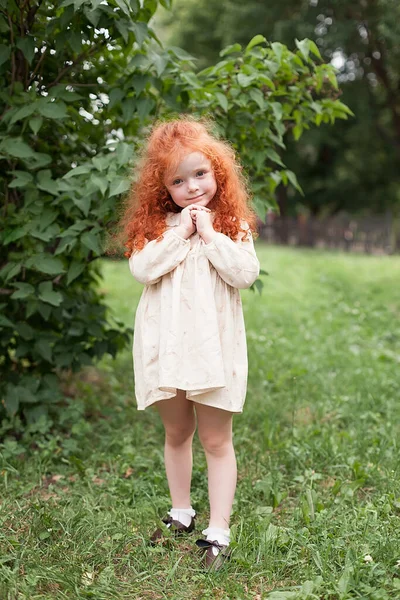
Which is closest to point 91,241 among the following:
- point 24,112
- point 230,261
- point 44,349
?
point 24,112

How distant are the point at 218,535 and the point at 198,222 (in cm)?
125

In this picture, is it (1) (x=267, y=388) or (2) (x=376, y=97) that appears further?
(2) (x=376, y=97)

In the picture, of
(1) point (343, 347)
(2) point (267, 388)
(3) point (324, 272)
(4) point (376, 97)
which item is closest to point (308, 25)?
(4) point (376, 97)

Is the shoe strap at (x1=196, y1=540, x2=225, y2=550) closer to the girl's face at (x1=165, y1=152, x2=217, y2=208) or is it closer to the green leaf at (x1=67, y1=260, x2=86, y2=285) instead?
the girl's face at (x1=165, y1=152, x2=217, y2=208)

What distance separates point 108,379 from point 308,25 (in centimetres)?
1361

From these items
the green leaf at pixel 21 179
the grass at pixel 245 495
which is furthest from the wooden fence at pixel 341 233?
the green leaf at pixel 21 179

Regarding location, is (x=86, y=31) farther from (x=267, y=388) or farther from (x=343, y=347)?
(x=343, y=347)

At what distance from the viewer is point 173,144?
8.59 ft

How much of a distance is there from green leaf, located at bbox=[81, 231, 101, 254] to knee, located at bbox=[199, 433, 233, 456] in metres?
1.17

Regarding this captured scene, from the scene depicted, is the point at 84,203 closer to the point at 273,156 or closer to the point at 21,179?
the point at 21,179

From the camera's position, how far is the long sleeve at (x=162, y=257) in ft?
8.25

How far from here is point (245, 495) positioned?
320 cm

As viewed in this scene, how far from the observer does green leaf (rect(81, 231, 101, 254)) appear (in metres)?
3.31

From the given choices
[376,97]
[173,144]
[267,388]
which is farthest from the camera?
[376,97]
